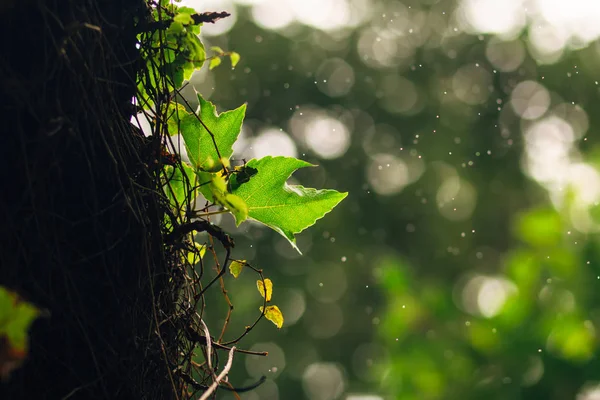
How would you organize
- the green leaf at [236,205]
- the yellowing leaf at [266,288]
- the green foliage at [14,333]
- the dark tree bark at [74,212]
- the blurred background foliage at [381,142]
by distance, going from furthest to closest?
the blurred background foliage at [381,142], the yellowing leaf at [266,288], the green leaf at [236,205], the dark tree bark at [74,212], the green foliage at [14,333]

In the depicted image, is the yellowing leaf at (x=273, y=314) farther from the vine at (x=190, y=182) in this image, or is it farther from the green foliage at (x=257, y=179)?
the green foliage at (x=257, y=179)

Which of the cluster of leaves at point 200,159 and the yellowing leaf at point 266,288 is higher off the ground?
the cluster of leaves at point 200,159

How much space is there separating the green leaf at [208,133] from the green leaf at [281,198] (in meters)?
0.06

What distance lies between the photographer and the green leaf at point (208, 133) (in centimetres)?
108

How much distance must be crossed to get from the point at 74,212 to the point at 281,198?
14.7 inches

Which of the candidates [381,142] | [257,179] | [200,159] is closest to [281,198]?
[257,179]

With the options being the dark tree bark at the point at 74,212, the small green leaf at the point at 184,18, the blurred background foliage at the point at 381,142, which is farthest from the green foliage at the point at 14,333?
the blurred background foliage at the point at 381,142

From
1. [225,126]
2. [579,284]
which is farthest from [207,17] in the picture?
[579,284]

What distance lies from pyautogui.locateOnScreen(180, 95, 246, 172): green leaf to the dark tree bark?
6.0 inches

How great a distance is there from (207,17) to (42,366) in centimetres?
61

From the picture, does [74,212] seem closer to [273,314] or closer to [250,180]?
A: [250,180]

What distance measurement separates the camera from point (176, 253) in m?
1.04

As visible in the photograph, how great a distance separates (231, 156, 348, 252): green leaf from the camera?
1077 mm

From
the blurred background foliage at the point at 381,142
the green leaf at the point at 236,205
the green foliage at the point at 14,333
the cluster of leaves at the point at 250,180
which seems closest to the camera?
the green foliage at the point at 14,333
